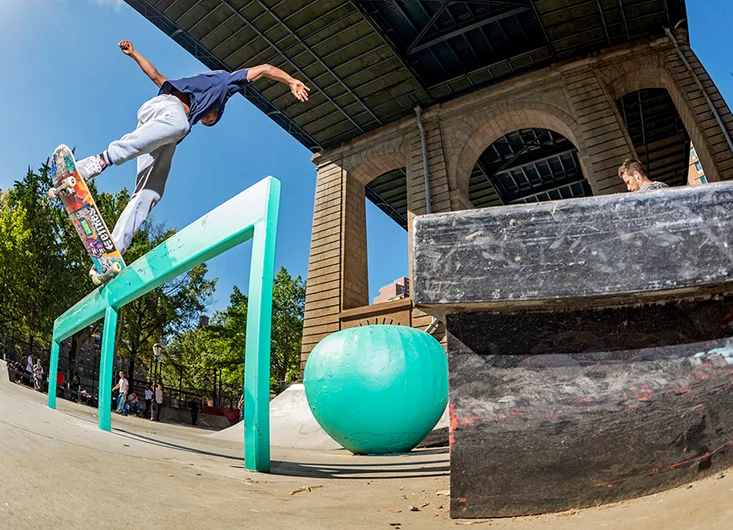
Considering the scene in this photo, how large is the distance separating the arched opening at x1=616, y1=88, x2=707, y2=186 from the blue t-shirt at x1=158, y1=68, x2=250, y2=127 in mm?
19712

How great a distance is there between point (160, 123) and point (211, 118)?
693 millimetres

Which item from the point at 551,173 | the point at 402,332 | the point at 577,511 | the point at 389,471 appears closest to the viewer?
the point at 577,511

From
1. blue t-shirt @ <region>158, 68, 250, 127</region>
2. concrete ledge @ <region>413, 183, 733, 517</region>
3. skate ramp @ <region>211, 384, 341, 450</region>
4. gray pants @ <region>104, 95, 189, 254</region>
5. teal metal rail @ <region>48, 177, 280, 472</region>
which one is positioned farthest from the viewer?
skate ramp @ <region>211, 384, 341, 450</region>

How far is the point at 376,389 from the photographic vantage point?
6.05 metres

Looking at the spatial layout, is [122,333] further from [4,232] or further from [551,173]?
[551,173]

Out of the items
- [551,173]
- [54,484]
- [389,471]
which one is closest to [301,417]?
[389,471]

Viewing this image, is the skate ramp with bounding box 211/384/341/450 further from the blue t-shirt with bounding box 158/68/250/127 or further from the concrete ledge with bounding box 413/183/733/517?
the concrete ledge with bounding box 413/183/733/517

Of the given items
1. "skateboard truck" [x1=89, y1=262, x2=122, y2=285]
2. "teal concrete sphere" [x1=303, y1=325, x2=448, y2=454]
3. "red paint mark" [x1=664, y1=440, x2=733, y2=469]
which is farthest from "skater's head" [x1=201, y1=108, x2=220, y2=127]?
"red paint mark" [x1=664, y1=440, x2=733, y2=469]

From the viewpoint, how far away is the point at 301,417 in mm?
13203

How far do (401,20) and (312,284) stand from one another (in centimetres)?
1078

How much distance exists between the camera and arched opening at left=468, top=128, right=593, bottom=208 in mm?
24328

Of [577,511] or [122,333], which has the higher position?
[122,333]

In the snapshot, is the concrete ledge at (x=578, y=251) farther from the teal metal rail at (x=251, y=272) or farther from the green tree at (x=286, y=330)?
the green tree at (x=286, y=330)

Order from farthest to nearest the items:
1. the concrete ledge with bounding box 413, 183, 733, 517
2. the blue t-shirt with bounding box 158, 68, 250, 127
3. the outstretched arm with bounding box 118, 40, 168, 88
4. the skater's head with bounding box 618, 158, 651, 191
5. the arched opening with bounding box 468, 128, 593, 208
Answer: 1. the arched opening with bounding box 468, 128, 593, 208
2. the outstretched arm with bounding box 118, 40, 168, 88
3. the blue t-shirt with bounding box 158, 68, 250, 127
4. the skater's head with bounding box 618, 158, 651, 191
5. the concrete ledge with bounding box 413, 183, 733, 517
